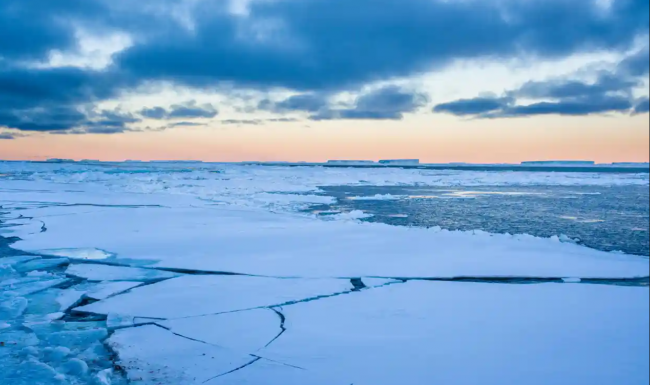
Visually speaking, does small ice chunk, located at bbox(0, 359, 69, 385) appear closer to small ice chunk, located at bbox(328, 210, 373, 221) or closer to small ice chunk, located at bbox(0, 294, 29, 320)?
small ice chunk, located at bbox(0, 294, 29, 320)

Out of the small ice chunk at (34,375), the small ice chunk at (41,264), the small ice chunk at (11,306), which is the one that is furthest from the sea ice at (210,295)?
the small ice chunk at (41,264)

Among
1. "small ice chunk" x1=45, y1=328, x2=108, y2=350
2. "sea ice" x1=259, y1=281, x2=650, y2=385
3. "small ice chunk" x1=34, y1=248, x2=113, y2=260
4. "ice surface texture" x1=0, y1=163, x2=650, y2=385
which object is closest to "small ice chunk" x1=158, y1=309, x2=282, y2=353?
"ice surface texture" x1=0, y1=163, x2=650, y2=385

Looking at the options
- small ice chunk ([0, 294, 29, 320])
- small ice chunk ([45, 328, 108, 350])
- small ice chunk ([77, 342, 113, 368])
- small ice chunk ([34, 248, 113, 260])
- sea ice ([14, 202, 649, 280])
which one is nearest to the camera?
small ice chunk ([77, 342, 113, 368])

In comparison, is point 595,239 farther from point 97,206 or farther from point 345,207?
point 97,206

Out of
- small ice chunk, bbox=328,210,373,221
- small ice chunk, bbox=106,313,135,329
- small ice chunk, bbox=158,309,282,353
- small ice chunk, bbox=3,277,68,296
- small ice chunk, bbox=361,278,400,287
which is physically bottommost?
small ice chunk, bbox=106,313,135,329

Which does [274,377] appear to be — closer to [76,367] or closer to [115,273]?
[76,367]

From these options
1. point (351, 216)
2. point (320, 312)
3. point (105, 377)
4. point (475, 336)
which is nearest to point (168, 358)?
point (105, 377)

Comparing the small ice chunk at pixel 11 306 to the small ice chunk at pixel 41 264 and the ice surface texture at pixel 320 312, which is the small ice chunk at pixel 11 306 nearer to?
the ice surface texture at pixel 320 312
